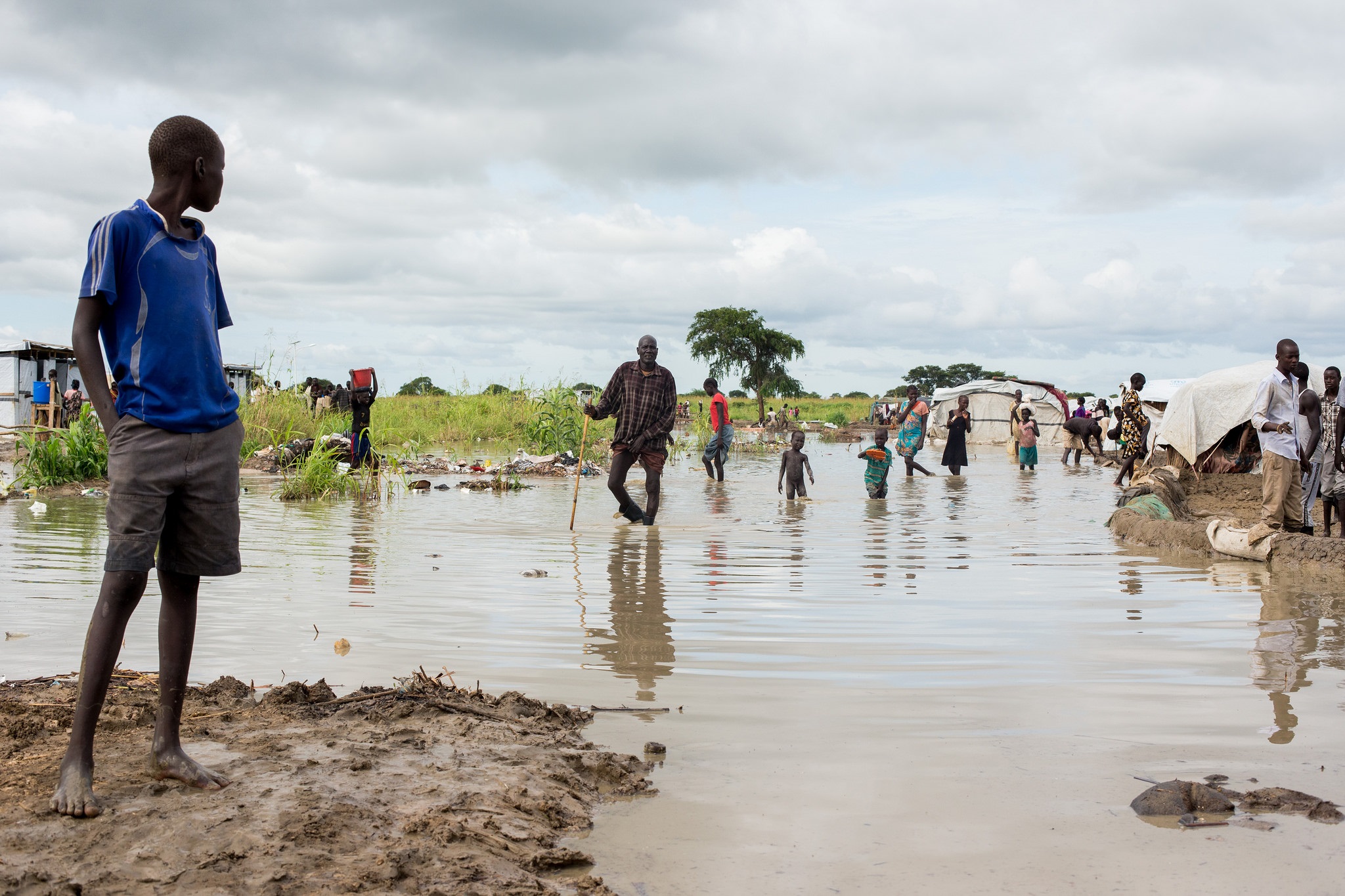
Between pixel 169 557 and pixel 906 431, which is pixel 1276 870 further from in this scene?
pixel 906 431

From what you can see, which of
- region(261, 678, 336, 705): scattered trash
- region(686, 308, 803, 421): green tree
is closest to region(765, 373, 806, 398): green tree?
region(686, 308, 803, 421): green tree

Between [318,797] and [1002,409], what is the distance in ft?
112

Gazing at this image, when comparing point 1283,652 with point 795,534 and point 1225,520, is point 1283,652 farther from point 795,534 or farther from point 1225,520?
point 795,534

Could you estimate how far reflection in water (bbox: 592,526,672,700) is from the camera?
4.41 m

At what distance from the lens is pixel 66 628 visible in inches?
194

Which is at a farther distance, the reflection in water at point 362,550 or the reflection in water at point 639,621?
the reflection in water at point 362,550

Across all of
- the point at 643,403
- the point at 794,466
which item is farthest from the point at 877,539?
the point at 794,466

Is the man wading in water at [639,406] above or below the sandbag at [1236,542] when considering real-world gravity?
above

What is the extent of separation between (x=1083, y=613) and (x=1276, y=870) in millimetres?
3392

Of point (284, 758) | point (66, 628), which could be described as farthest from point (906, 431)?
point (284, 758)

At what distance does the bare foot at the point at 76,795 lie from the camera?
8.00ft

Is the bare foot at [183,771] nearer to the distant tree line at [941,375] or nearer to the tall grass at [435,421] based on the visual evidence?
the tall grass at [435,421]

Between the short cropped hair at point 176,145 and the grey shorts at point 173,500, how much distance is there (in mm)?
716

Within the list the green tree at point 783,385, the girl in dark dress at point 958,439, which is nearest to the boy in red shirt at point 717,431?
the girl in dark dress at point 958,439
